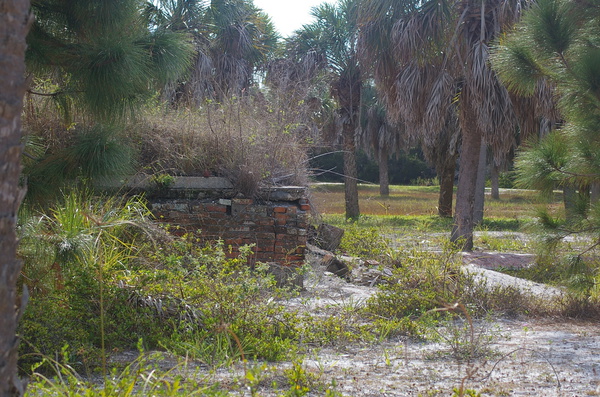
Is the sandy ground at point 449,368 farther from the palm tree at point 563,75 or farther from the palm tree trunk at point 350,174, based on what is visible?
the palm tree trunk at point 350,174

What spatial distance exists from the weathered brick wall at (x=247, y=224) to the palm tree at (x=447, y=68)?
16.5 feet

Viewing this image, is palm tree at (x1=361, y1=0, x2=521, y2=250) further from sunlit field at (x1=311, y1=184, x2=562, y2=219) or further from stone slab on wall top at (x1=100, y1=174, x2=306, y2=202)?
stone slab on wall top at (x1=100, y1=174, x2=306, y2=202)

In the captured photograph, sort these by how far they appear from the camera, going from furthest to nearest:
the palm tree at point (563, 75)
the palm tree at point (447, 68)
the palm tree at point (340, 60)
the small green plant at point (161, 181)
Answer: the palm tree at point (340, 60), the palm tree at point (447, 68), the small green plant at point (161, 181), the palm tree at point (563, 75)

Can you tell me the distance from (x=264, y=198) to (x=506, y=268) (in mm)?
4502

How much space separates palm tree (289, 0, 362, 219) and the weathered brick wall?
Result: 506 inches

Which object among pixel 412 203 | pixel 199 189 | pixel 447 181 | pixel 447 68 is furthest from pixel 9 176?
pixel 412 203

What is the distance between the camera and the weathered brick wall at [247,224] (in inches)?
295

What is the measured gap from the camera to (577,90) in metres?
5.30

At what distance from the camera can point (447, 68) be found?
12.7 meters

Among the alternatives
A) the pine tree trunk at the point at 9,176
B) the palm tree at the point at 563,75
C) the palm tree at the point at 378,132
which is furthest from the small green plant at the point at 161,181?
the palm tree at the point at 378,132

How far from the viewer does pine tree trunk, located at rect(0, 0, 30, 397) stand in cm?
184

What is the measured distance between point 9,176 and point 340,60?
19.3 m

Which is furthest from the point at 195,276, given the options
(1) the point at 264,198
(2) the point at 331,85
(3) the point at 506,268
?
(2) the point at 331,85

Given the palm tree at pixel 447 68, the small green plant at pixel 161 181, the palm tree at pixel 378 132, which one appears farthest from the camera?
the palm tree at pixel 378 132
